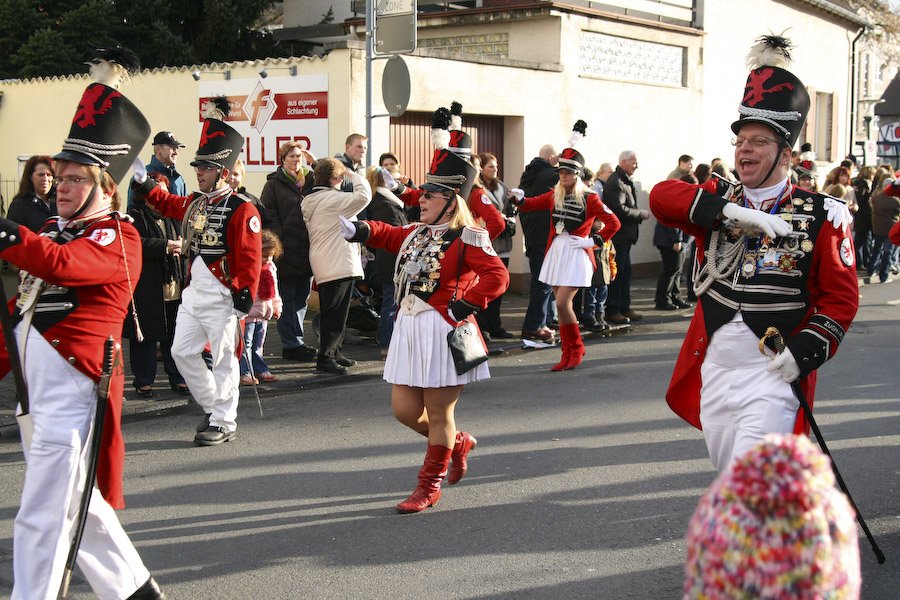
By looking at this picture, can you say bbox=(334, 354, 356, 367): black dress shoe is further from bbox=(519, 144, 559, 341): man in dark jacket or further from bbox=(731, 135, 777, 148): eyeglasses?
bbox=(731, 135, 777, 148): eyeglasses

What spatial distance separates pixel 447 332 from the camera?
509 centimetres

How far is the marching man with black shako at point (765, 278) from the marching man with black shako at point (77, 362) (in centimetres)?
232

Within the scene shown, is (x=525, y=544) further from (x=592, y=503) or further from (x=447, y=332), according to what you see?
(x=447, y=332)

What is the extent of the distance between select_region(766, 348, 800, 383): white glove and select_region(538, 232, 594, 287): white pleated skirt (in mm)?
5541

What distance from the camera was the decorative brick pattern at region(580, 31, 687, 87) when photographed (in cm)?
1548

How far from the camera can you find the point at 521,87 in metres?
14.1

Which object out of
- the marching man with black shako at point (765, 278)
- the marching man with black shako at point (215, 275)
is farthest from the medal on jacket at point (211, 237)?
the marching man with black shako at point (765, 278)

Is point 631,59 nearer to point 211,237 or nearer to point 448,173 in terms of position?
point 211,237

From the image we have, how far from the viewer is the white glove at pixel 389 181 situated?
29.1 ft

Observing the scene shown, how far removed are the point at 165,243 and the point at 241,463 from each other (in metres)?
2.34

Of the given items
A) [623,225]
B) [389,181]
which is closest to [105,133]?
[389,181]

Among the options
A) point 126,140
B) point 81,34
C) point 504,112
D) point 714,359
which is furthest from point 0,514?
point 81,34

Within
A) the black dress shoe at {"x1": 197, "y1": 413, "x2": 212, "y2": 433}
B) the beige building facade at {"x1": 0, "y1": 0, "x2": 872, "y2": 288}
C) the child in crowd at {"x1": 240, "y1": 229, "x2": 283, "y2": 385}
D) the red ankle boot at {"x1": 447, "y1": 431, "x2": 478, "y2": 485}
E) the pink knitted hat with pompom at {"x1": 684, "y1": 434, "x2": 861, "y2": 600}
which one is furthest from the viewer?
the beige building facade at {"x1": 0, "y1": 0, "x2": 872, "y2": 288}

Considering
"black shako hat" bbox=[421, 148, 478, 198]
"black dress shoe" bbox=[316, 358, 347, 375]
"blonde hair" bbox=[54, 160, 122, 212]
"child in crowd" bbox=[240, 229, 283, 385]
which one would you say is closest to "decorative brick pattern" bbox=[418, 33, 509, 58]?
Result: "black dress shoe" bbox=[316, 358, 347, 375]
